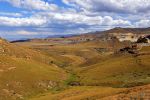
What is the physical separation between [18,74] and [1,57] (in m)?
22.9

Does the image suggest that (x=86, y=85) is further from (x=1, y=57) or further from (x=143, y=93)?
(x=143, y=93)

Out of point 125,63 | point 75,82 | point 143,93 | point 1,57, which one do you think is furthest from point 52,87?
point 143,93

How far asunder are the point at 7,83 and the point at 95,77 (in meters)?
44.5

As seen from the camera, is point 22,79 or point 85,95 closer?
point 85,95

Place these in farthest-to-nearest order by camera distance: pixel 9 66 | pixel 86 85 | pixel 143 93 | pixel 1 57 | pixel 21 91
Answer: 1. pixel 1 57
2. pixel 9 66
3. pixel 86 85
4. pixel 21 91
5. pixel 143 93

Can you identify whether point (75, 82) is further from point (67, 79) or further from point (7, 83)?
point (7, 83)

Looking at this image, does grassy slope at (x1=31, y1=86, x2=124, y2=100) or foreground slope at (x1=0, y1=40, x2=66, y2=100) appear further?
foreground slope at (x1=0, y1=40, x2=66, y2=100)

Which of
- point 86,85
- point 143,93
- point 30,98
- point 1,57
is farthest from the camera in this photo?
point 1,57

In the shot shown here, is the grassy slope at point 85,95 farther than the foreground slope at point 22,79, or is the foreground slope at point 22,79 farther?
the foreground slope at point 22,79

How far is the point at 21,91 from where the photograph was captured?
452ft

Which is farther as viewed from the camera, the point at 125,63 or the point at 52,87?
the point at 125,63

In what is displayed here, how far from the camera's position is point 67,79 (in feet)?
560

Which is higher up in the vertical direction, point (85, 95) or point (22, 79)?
point (85, 95)

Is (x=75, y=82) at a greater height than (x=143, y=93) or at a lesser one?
lesser
